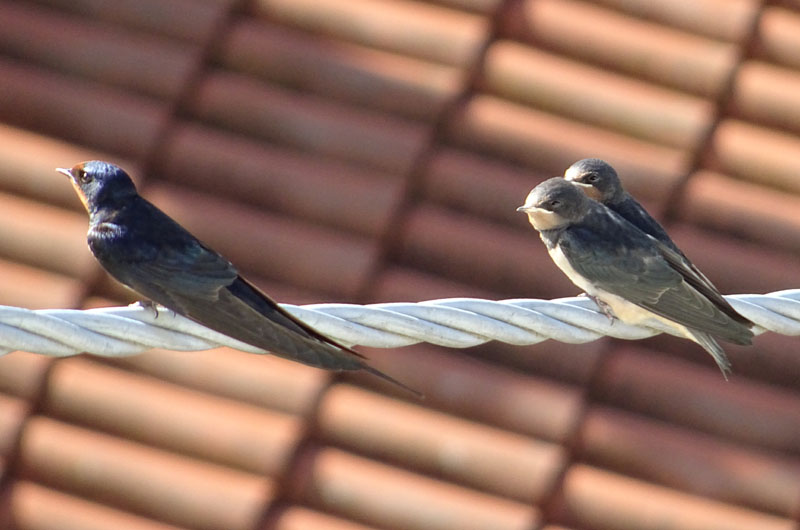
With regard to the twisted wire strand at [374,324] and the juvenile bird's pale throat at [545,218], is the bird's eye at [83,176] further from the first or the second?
the juvenile bird's pale throat at [545,218]

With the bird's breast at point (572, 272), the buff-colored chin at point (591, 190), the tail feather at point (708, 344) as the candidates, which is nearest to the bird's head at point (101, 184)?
the bird's breast at point (572, 272)

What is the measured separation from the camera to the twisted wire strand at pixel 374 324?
6.98 feet

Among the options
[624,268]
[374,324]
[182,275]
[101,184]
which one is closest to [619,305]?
[624,268]

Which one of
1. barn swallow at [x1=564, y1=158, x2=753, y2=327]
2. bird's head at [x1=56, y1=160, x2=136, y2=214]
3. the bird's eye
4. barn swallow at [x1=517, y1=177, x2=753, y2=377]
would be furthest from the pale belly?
the bird's eye

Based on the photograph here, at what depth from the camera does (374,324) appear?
88.7 inches

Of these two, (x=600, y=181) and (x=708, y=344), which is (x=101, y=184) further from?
(x=708, y=344)

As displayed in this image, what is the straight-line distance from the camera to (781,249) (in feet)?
12.5

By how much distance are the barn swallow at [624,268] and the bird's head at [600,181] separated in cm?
17

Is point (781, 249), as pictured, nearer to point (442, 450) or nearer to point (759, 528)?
point (759, 528)

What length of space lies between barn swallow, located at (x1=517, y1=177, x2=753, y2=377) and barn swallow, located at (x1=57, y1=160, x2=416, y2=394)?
93 cm

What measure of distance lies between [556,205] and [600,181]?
32 centimetres

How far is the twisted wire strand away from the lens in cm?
213

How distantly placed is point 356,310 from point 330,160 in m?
1.66

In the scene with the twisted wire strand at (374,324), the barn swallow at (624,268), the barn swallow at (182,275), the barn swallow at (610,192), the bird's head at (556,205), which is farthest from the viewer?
the barn swallow at (610,192)
